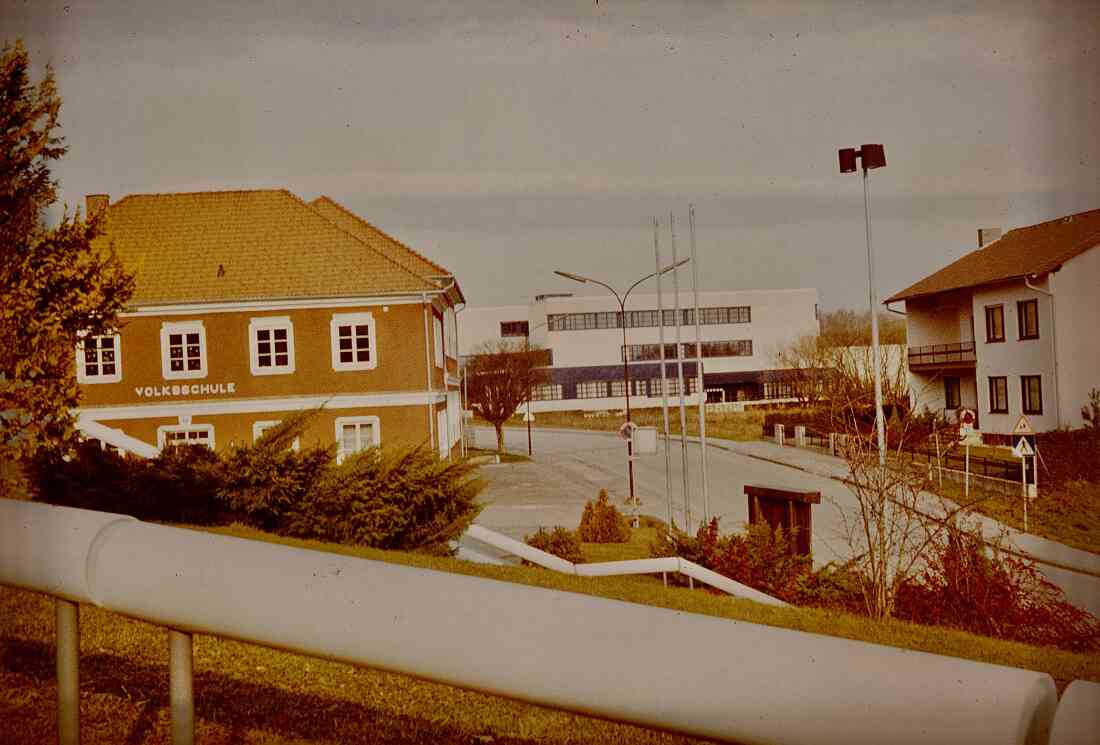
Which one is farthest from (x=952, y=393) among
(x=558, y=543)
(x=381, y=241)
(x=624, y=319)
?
(x=381, y=241)

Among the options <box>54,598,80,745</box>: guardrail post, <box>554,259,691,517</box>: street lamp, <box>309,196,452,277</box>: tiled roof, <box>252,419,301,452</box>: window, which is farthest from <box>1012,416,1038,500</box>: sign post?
<box>252,419,301,452</box>: window

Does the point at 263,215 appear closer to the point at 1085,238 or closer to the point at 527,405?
the point at 527,405

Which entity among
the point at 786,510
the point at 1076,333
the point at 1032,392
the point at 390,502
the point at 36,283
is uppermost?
the point at 36,283

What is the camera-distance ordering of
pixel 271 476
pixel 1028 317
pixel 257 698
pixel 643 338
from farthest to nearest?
1. pixel 643 338
2. pixel 271 476
3. pixel 1028 317
4. pixel 257 698

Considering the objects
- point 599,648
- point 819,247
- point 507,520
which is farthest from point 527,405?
point 599,648

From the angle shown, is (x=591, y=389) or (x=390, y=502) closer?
(x=390, y=502)

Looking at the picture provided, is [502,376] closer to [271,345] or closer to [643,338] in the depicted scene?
[643,338]

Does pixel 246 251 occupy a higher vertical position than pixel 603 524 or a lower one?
higher
